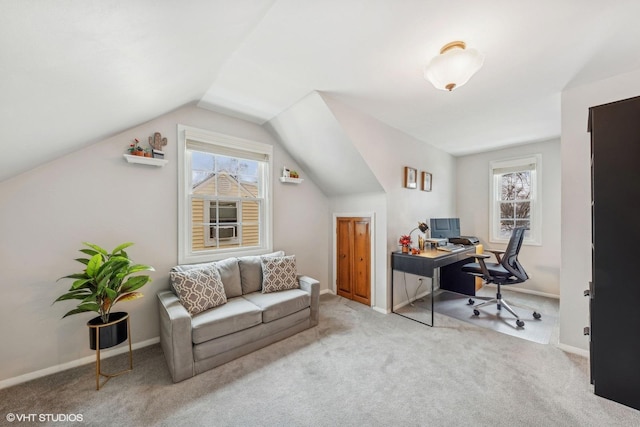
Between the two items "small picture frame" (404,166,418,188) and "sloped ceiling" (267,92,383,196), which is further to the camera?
"small picture frame" (404,166,418,188)

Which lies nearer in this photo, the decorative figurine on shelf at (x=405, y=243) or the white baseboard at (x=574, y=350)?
the white baseboard at (x=574, y=350)

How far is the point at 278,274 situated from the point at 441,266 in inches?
84.3

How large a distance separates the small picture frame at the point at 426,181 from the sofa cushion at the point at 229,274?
3.08m

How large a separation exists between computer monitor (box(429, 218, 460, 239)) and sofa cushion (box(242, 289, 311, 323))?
96.2 inches

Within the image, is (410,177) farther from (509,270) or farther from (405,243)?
(509,270)

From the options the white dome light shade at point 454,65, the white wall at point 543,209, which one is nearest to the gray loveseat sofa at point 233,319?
the white dome light shade at point 454,65

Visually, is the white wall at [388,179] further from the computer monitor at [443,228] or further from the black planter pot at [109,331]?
the black planter pot at [109,331]

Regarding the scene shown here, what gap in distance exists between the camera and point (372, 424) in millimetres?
1492

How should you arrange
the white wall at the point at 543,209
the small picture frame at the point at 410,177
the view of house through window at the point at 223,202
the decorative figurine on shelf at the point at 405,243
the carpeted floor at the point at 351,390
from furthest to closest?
1. the white wall at the point at 543,209
2. the small picture frame at the point at 410,177
3. the decorative figurine on shelf at the point at 405,243
4. the view of house through window at the point at 223,202
5. the carpeted floor at the point at 351,390

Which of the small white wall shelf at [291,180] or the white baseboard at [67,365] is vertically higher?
the small white wall shelf at [291,180]

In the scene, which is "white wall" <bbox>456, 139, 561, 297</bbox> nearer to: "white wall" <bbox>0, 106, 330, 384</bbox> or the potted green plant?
"white wall" <bbox>0, 106, 330, 384</bbox>

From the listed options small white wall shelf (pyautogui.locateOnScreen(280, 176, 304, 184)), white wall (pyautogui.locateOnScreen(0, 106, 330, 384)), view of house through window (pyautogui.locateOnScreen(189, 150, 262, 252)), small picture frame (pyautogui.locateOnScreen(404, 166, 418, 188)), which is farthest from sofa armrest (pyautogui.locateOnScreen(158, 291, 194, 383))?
small picture frame (pyautogui.locateOnScreen(404, 166, 418, 188))

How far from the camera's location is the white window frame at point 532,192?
3934 millimetres

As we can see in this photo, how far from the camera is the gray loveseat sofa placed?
1.89 m
